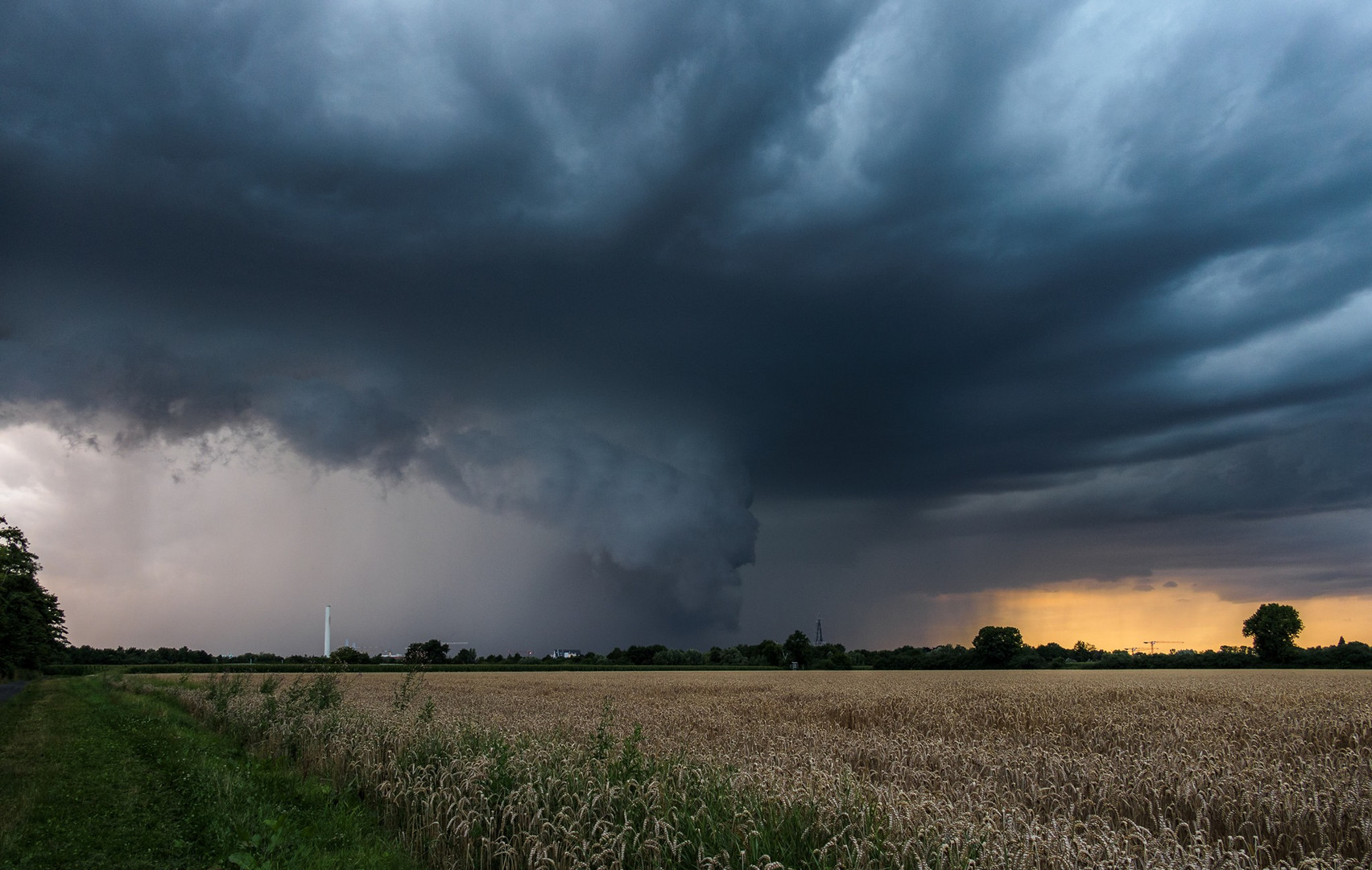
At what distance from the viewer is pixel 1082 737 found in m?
18.3

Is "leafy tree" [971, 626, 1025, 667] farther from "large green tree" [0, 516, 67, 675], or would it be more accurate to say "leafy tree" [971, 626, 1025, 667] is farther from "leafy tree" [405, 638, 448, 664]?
"large green tree" [0, 516, 67, 675]

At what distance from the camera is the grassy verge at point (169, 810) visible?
11.1 metres

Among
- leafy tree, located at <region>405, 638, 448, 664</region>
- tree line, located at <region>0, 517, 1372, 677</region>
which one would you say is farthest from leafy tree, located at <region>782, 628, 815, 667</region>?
leafy tree, located at <region>405, 638, 448, 664</region>

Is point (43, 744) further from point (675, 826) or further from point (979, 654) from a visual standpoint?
point (979, 654)

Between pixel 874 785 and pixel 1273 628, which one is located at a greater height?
pixel 874 785

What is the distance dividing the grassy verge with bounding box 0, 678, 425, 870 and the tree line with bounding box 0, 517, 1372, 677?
6207 cm

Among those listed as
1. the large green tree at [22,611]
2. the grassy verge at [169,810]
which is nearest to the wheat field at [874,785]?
the grassy verge at [169,810]

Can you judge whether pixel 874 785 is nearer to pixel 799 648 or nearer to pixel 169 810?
pixel 169 810

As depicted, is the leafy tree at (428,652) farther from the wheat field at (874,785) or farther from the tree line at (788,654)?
the wheat field at (874,785)

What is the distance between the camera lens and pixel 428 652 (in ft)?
445

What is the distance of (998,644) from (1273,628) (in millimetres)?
65070

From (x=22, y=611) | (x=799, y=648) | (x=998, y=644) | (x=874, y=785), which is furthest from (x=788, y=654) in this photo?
(x=874, y=785)

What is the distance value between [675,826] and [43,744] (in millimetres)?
24710

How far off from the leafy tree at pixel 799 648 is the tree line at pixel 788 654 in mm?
216
